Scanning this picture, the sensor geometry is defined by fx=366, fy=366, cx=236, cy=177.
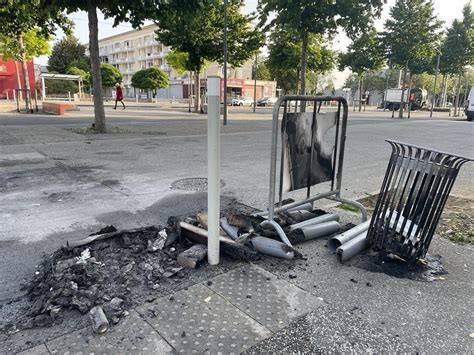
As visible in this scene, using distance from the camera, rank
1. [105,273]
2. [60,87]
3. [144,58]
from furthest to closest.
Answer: [144,58] → [60,87] → [105,273]

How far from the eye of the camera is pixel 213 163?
3.13 metres

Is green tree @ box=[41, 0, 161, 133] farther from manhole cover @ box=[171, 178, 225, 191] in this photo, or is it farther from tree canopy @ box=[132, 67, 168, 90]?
tree canopy @ box=[132, 67, 168, 90]

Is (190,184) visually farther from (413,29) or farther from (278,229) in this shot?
(413,29)

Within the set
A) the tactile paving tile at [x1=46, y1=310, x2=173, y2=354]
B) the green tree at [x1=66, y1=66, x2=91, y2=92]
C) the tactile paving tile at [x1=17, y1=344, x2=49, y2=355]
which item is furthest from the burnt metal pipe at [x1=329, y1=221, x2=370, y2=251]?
the green tree at [x1=66, y1=66, x2=91, y2=92]

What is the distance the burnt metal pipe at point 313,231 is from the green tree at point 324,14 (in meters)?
10.4

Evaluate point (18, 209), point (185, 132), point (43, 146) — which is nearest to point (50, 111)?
point (185, 132)

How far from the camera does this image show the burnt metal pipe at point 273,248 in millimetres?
3467

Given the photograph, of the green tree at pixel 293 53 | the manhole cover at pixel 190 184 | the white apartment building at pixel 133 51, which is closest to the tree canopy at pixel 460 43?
the green tree at pixel 293 53

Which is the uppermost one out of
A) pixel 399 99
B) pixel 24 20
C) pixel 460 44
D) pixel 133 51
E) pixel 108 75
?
pixel 133 51

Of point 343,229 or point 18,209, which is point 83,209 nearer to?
point 18,209

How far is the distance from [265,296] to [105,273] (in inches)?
52.3

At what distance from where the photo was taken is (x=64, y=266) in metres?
3.00

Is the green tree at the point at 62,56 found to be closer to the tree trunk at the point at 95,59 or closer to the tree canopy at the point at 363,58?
the tree canopy at the point at 363,58

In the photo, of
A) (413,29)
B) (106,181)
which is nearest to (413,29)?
(413,29)
